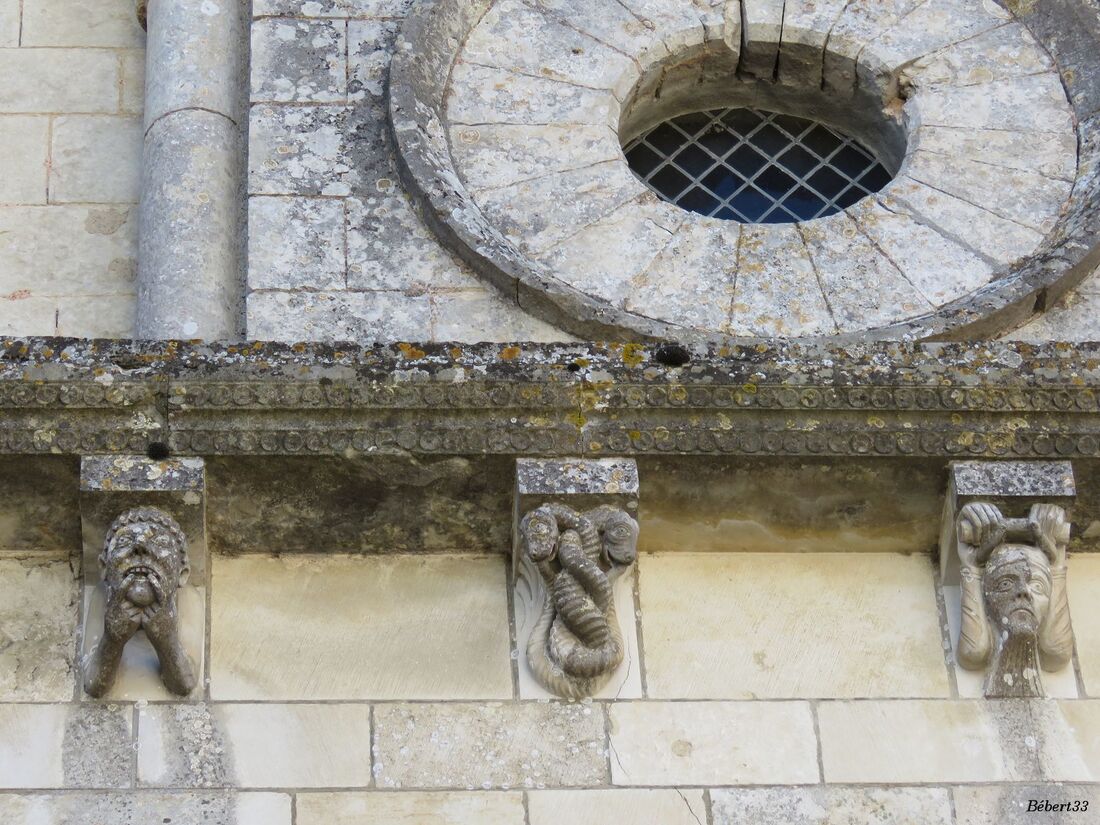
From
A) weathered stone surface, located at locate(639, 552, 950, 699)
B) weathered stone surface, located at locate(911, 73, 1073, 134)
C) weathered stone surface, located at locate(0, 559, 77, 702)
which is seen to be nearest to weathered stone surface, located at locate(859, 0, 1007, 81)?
weathered stone surface, located at locate(911, 73, 1073, 134)

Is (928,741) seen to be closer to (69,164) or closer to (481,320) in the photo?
(481,320)

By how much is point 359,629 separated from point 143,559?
74cm

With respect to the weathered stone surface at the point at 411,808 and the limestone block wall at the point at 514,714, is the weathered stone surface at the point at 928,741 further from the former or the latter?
the weathered stone surface at the point at 411,808

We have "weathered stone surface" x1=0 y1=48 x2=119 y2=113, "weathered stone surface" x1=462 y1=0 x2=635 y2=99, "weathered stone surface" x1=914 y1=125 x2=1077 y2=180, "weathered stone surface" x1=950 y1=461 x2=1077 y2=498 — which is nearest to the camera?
"weathered stone surface" x1=950 y1=461 x2=1077 y2=498

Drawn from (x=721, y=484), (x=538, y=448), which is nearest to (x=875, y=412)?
(x=721, y=484)

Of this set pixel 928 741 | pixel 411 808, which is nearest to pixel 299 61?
pixel 411 808

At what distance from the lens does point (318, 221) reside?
8.91 meters

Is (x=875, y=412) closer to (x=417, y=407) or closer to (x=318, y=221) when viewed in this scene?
(x=417, y=407)

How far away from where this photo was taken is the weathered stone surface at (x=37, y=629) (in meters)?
7.77

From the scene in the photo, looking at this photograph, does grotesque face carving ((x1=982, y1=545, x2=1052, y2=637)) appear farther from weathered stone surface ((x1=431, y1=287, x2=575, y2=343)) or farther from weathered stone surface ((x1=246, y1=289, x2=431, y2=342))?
weathered stone surface ((x1=246, y1=289, x2=431, y2=342))

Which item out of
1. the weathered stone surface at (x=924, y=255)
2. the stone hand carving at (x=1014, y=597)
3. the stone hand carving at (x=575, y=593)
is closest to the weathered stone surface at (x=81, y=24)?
the weathered stone surface at (x=924, y=255)

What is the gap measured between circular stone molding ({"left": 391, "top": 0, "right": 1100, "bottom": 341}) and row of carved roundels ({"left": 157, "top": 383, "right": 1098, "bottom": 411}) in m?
0.61

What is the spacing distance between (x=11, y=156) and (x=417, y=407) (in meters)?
2.55

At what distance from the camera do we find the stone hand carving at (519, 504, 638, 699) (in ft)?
25.5
